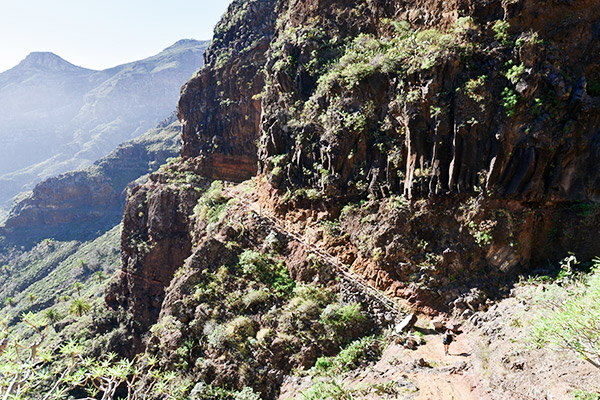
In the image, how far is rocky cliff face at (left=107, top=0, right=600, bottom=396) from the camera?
11.7 m

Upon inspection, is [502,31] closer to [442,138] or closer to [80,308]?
[442,138]

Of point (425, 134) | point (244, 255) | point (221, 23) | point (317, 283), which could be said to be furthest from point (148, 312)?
point (221, 23)

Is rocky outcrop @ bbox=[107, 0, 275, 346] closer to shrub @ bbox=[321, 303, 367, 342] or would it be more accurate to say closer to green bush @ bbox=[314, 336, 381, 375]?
shrub @ bbox=[321, 303, 367, 342]

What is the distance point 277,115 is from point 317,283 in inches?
466

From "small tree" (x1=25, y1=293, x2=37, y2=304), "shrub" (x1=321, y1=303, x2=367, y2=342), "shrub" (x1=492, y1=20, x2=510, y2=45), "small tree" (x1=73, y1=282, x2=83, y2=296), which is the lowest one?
"small tree" (x1=25, y1=293, x2=37, y2=304)

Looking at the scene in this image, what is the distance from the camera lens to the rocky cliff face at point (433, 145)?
460 inches

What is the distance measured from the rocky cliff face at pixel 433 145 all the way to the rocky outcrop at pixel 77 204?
89.6 metres

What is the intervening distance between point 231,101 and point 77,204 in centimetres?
8941

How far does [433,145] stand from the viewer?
13.8 meters

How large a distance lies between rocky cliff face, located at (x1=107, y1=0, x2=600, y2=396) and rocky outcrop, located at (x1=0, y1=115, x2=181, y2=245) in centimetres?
8957

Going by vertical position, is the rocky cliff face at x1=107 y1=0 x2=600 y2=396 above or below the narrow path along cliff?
above

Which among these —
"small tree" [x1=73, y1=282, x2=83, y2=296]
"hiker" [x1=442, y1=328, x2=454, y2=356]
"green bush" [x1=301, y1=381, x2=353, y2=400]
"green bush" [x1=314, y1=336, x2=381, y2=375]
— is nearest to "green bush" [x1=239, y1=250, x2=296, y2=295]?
"green bush" [x1=314, y1=336, x2=381, y2=375]

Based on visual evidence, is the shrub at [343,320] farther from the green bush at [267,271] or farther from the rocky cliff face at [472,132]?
the green bush at [267,271]

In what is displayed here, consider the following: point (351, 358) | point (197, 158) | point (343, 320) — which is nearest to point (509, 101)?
point (343, 320)
